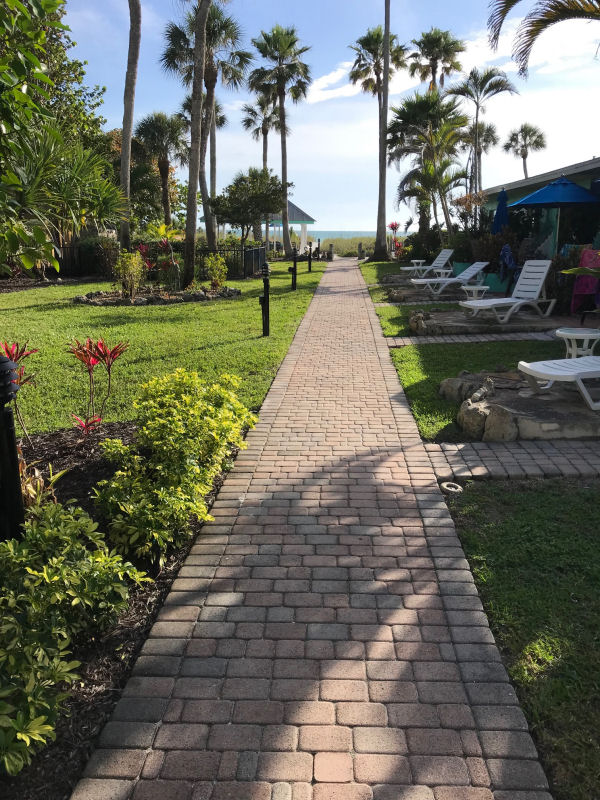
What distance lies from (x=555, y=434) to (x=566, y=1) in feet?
19.4

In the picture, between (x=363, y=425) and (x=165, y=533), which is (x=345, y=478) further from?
(x=165, y=533)

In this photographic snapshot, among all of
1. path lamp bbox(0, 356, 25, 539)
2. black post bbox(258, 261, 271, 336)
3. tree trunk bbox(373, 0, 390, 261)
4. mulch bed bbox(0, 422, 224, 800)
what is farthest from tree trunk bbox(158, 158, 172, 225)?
path lamp bbox(0, 356, 25, 539)

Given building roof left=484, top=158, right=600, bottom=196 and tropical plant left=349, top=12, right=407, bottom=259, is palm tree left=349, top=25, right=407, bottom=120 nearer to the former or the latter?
tropical plant left=349, top=12, right=407, bottom=259

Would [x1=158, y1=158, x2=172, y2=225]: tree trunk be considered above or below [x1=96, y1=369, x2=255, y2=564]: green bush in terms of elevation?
above

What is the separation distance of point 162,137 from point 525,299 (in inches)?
1269

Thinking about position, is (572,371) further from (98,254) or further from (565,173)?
(98,254)

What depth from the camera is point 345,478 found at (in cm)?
428

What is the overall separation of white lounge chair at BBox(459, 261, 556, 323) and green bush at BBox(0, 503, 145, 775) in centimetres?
900

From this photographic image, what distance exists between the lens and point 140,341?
955cm

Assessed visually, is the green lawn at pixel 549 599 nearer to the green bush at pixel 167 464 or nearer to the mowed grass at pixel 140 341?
the green bush at pixel 167 464

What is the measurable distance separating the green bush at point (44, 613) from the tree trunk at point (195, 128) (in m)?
14.3

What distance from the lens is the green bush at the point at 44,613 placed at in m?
1.81

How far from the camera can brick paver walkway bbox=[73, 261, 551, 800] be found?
1.91 metres

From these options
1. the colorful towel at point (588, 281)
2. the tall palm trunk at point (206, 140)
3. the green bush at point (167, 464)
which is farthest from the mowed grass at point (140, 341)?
the tall palm trunk at point (206, 140)
